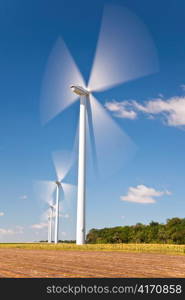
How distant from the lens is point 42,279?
41.5 feet

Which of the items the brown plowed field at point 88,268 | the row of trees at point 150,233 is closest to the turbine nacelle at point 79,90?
the brown plowed field at point 88,268

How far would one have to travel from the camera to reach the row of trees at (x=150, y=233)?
378 ft

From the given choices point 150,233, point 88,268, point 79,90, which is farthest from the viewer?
point 150,233

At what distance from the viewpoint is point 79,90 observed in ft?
178

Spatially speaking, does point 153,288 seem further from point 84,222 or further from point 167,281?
point 84,222

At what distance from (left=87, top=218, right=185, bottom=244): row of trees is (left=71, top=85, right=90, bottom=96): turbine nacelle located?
7011cm

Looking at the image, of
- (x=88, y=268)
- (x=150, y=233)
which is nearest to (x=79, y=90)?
(x=88, y=268)

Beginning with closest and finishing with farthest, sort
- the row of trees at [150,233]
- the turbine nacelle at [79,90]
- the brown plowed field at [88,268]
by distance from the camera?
1. the brown plowed field at [88,268]
2. the turbine nacelle at [79,90]
3. the row of trees at [150,233]

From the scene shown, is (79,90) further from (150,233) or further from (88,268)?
(150,233)

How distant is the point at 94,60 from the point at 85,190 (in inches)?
612

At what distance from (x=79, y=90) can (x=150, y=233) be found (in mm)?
80460

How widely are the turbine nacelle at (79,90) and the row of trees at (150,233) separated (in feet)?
230

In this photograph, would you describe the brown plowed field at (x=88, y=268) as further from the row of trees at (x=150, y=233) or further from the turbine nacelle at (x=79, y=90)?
the row of trees at (x=150, y=233)

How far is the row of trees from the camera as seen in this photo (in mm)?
115125
